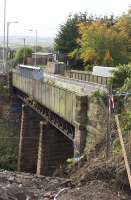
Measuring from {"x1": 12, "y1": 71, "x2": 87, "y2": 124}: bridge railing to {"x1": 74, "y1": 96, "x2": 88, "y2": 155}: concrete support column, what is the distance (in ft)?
3.68

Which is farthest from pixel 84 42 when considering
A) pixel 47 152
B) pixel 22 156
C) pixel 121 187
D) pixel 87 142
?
pixel 121 187

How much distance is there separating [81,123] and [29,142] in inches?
1237

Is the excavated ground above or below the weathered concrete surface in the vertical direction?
above

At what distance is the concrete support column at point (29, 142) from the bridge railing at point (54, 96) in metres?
2.98

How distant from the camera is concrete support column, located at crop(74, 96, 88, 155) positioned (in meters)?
22.8

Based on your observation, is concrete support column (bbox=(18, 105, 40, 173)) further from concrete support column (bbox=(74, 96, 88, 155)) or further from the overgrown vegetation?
concrete support column (bbox=(74, 96, 88, 155))

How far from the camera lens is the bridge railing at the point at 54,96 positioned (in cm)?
2871

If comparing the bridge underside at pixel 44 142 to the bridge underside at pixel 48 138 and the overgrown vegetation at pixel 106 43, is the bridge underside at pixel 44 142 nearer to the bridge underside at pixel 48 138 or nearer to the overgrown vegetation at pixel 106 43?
the bridge underside at pixel 48 138

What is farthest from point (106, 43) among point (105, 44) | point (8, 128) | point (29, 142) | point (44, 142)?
point (44, 142)

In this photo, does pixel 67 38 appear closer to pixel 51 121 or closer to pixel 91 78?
pixel 91 78

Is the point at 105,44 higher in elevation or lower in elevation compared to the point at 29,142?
higher

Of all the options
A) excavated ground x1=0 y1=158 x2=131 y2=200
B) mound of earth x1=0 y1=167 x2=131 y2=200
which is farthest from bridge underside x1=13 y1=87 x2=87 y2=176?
mound of earth x1=0 y1=167 x2=131 y2=200

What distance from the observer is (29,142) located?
54.4 metres

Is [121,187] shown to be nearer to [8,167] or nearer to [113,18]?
[8,167]
